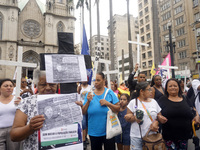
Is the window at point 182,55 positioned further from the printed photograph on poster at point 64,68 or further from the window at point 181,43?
the printed photograph on poster at point 64,68

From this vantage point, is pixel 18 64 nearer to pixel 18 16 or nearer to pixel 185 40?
pixel 18 16

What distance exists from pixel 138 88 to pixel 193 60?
115 feet

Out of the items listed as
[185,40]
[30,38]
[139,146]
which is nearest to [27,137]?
[139,146]

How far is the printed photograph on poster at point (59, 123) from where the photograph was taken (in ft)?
5.49

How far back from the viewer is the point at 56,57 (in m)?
1.91

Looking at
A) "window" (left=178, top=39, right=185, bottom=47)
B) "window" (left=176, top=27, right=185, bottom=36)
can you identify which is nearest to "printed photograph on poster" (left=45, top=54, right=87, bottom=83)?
"window" (left=178, top=39, right=185, bottom=47)

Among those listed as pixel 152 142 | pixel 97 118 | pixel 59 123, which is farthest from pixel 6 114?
pixel 152 142

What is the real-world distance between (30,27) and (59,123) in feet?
117

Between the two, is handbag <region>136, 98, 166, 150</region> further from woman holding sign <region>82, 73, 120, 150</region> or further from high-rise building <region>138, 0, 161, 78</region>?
high-rise building <region>138, 0, 161, 78</region>

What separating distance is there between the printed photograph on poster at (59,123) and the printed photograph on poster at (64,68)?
0.19 metres

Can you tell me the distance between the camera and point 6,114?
292cm

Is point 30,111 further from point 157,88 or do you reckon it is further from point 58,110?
point 157,88

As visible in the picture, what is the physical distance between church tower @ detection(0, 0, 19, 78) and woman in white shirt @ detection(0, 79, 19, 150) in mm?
29585

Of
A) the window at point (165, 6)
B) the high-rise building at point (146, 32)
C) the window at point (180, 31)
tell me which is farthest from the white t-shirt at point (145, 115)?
the high-rise building at point (146, 32)
